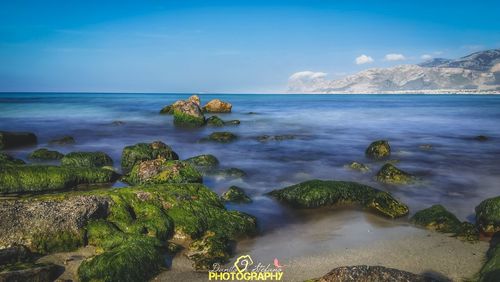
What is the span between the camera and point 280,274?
5.62 metres

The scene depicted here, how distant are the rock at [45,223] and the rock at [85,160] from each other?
6.28m


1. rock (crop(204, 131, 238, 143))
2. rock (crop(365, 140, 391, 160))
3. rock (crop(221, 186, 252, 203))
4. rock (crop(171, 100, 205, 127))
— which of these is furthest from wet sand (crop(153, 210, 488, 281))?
rock (crop(171, 100, 205, 127))

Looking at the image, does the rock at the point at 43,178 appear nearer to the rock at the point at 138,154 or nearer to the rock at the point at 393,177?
the rock at the point at 138,154

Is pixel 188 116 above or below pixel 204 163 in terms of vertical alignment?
above

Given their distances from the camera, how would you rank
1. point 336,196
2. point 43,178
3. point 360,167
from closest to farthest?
point 336,196
point 43,178
point 360,167

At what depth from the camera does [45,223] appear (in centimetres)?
607

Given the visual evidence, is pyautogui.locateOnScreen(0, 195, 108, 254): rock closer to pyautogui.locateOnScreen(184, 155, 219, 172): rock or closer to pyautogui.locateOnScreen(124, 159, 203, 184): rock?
pyautogui.locateOnScreen(124, 159, 203, 184): rock

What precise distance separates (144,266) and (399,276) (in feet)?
11.2

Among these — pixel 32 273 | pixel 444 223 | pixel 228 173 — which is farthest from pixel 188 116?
pixel 32 273

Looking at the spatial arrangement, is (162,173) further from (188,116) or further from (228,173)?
(188,116)

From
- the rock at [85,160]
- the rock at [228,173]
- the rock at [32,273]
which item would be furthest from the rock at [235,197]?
the rock at [85,160]

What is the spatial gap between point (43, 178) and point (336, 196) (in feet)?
23.6

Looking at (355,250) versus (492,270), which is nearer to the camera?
(492,270)

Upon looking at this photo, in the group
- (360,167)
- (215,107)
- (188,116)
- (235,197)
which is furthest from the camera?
(215,107)
